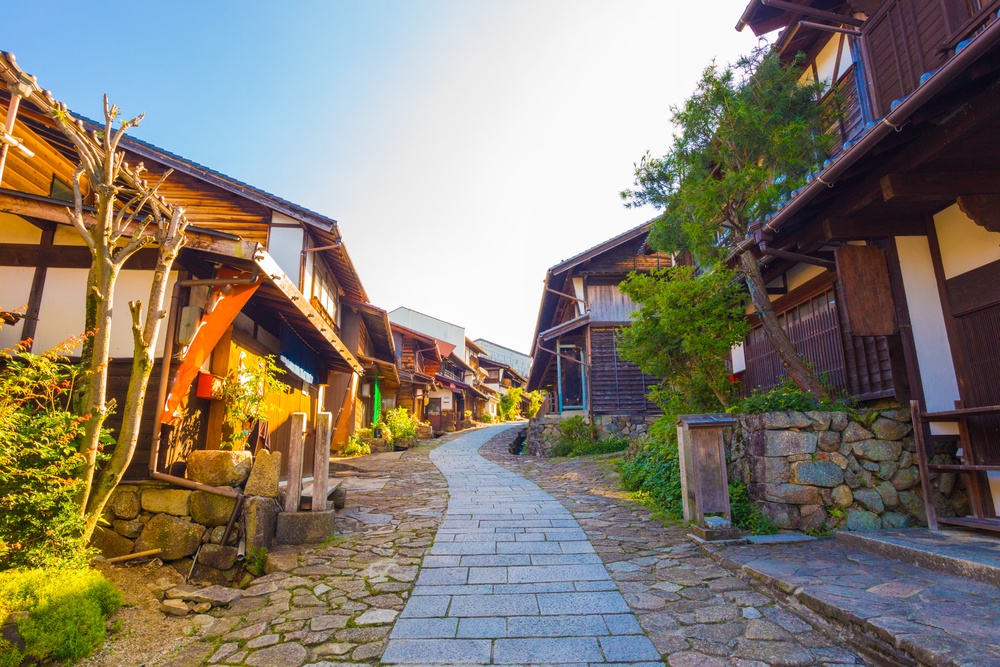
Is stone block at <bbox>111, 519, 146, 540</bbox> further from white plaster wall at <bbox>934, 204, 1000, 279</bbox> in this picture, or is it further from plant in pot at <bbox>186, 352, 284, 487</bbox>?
white plaster wall at <bbox>934, 204, 1000, 279</bbox>

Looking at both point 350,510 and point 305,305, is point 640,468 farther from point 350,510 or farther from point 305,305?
point 305,305

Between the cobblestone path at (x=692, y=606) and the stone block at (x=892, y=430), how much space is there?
2589 millimetres

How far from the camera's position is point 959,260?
5742 millimetres

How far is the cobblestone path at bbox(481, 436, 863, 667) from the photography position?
354 cm

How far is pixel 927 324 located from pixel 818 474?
6.93 ft

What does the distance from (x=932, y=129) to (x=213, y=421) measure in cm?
880

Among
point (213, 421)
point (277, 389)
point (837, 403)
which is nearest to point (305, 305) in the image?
point (277, 389)

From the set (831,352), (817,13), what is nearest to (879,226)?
(831,352)

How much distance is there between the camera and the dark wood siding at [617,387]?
18156 mm

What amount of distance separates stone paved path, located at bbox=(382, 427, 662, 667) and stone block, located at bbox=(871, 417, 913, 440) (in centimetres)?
365

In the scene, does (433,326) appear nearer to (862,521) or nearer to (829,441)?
(829,441)

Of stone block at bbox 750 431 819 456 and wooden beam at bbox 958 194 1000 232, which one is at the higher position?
wooden beam at bbox 958 194 1000 232

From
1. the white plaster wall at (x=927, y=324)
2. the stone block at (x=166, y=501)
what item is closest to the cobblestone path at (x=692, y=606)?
the white plaster wall at (x=927, y=324)

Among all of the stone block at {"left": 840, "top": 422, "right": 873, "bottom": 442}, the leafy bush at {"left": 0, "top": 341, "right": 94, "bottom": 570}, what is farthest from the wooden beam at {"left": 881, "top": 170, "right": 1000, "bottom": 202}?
the leafy bush at {"left": 0, "top": 341, "right": 94, "bottom": 570}
